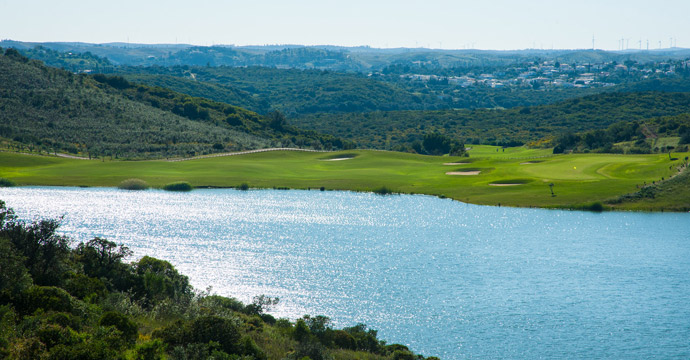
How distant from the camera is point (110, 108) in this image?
120m

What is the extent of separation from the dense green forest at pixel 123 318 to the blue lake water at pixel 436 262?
4394 millimetres

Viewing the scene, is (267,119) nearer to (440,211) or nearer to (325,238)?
(440,211)

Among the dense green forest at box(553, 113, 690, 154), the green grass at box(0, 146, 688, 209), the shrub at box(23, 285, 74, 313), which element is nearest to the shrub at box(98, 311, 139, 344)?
the shrub at box(23, 285, 74, 313)

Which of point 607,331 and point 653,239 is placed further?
point 653,239

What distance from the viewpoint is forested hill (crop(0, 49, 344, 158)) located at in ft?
324

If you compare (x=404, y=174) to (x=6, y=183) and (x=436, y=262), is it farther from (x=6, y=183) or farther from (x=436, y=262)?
(x=6, y=183)

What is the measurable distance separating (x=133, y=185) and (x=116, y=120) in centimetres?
4957

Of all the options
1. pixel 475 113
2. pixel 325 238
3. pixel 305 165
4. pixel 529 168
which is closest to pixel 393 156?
pixel 305 165

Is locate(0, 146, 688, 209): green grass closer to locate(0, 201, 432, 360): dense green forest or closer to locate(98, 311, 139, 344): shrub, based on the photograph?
locate(0, 201, 432, 360): dense green forest

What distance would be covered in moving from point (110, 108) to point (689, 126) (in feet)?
313

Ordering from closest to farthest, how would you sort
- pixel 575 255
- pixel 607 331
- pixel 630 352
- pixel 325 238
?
pixel 630 352
pixel 607 331
pixel 575 255
pixel 325 238

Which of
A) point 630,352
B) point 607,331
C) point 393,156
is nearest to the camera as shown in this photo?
point 630,352

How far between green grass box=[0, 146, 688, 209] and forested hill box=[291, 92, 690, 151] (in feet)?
172

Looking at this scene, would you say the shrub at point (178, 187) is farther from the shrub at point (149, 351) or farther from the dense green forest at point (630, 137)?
the dense green forest at point (630, 137)
